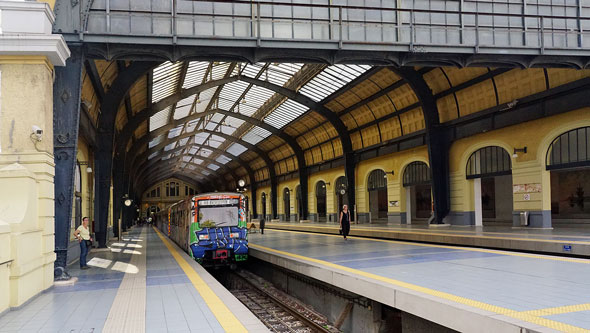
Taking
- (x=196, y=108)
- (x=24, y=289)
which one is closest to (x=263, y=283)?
(x=24, y=289)

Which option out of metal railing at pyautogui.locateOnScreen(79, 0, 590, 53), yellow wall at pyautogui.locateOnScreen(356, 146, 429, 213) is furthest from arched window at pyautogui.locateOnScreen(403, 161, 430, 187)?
metal railing at pyautogui.locateOnScreen(79, 0, 590, 53)

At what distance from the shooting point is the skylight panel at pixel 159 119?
34.5 meters

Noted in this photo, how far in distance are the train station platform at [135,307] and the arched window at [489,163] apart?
50.9 ft

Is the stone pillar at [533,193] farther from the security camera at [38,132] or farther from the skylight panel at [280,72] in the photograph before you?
the security camera at [38,132]

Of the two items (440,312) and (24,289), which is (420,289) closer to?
(440,312)

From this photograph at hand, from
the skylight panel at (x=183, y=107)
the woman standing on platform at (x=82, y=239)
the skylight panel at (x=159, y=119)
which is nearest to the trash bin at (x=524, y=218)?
the woman standing on platform at (x=82, y=239)

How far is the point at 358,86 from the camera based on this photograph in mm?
28375

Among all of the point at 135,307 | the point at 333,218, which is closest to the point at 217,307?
the point at 135,307

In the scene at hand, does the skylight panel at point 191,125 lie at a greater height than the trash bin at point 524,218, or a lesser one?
greater

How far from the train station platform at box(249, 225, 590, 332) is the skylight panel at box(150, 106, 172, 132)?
908 inches

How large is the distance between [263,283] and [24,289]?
36.2 ft

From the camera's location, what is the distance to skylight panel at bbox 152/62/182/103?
24.5 m

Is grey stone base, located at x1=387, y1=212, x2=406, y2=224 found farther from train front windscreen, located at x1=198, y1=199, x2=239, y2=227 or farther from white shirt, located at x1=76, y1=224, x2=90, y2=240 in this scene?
white shirt, located at x1=76, y1=224, x2=90, y2=240

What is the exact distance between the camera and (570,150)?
18.3 m
